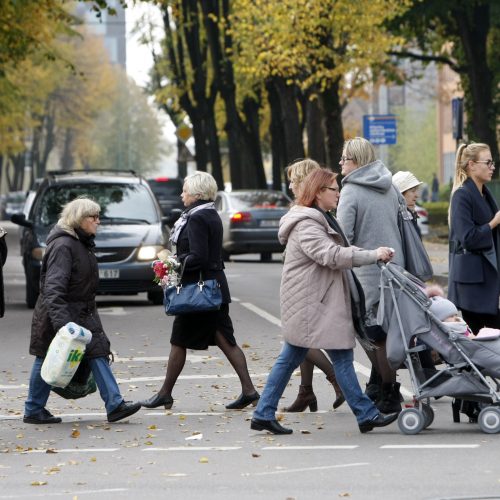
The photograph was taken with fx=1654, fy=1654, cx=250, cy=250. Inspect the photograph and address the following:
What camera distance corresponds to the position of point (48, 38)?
99.5ft

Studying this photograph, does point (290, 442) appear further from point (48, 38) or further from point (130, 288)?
point (48, 38)

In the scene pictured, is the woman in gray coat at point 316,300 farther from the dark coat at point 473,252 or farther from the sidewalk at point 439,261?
the sidewalk at point 439,261

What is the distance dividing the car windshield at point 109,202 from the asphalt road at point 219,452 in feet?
24.3

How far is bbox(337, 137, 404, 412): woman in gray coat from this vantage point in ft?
34.3

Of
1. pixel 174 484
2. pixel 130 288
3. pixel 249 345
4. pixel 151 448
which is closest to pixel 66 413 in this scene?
pixel 151 448

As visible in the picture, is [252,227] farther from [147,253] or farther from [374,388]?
[374,388]

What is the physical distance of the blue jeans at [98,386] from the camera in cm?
1068

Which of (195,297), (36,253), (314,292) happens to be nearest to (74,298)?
(195,297)

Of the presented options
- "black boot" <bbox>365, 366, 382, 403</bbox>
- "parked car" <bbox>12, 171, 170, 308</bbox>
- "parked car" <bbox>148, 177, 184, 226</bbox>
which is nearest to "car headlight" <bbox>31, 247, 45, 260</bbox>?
"parked car" <bbox>12, 171, 170, 308</bbox>

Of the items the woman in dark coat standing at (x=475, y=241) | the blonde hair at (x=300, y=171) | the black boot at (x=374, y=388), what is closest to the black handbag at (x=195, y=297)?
the black boot at (x=374, y=388)

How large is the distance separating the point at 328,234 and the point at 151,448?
1.63m

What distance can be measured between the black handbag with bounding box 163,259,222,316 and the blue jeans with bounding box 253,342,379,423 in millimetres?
1413

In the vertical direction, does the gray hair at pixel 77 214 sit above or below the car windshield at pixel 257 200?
above

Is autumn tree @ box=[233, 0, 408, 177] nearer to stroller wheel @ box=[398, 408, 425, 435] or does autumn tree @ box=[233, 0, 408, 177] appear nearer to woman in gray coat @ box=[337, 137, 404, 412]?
woman in gray coat @ box=[337, 137, 404, 412]
